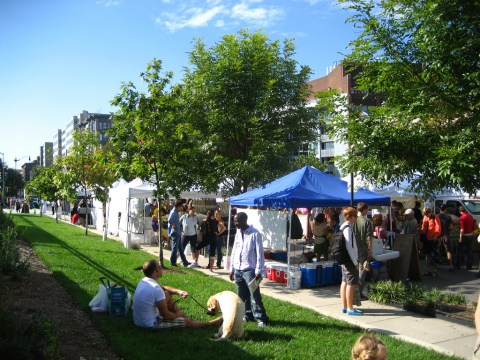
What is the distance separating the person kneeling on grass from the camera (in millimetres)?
6371

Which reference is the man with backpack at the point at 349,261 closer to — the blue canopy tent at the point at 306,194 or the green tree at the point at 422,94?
the green tree at the point at 422,94

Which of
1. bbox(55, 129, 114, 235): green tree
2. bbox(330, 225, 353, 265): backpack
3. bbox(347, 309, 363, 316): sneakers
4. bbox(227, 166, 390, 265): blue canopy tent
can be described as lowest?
bbox(347, 309, 363, 316): sneakers

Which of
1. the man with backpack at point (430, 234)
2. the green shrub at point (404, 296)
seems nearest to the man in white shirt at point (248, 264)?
the green shrub at point (404, 296)

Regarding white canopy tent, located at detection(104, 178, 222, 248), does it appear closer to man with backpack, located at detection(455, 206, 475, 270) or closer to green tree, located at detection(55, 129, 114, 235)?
green tree, located at detection(55, 129, 114, 235)

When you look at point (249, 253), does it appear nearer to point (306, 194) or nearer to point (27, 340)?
point (27, 340)

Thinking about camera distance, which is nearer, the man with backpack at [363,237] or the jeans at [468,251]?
the man with backpack at [363,237]

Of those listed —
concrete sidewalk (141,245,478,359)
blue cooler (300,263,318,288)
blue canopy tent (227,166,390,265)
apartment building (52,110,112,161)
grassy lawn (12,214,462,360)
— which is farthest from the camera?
apartment building (52,110,112,161)

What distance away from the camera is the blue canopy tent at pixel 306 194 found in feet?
34.0

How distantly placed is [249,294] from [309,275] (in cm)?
337

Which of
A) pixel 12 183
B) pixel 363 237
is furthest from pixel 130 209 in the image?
pixel 12 183

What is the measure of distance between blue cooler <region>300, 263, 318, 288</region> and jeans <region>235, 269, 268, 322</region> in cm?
329

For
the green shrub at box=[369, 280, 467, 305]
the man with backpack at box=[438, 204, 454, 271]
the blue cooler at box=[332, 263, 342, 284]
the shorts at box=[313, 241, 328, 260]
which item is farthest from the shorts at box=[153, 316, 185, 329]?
the man with backpack at box=[438, 204, 454, 271]

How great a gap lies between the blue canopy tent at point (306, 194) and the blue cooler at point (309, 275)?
4.48 feet

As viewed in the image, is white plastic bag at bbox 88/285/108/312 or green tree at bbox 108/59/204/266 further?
green tree at bbox 108/59/204/266
